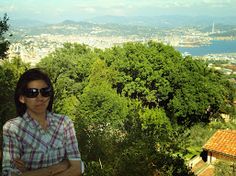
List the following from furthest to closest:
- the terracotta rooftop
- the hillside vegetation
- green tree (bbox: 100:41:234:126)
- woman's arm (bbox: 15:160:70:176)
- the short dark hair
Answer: green tree (bbox: 100:41:234:126) → the hillside vegetation → the terracotta rooftop → the short dark hair → woman's arm (bbox: 15:160:70:176)

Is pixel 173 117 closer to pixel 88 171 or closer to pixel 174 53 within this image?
pixel 174 53

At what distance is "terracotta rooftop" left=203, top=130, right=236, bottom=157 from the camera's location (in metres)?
18.0

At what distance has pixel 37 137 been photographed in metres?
2.77

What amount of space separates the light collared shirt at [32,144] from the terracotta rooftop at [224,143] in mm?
16299

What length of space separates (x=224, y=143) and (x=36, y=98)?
685 inches

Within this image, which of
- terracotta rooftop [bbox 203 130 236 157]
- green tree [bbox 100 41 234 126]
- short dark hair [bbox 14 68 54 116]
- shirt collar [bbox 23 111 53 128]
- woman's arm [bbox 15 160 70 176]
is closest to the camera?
woman's arm [bbox 15 160 70 176]

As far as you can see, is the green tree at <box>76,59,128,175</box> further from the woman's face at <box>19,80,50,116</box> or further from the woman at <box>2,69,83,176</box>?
the woman's face at <box>19,80,50,116</box>

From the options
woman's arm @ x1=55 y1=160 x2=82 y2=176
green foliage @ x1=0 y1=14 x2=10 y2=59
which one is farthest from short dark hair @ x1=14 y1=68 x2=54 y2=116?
green foliage @ x1=0 y1=14 x2=10 y2=59

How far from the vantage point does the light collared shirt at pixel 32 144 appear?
2705 mm

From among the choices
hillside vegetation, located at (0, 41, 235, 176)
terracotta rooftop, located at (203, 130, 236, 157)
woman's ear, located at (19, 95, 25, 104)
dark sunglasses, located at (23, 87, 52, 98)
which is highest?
dark sunglasses, located at (23, 87, 52, 98)

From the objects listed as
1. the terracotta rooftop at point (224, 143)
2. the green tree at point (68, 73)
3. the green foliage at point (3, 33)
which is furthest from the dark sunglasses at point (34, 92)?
the green tree at point (68, 73)

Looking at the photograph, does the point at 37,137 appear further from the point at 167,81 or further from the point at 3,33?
the point at 167,81

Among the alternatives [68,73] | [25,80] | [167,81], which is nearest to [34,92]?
[25,80]

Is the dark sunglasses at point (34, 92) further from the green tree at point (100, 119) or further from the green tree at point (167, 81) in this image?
the green tree at point (167, 81)
